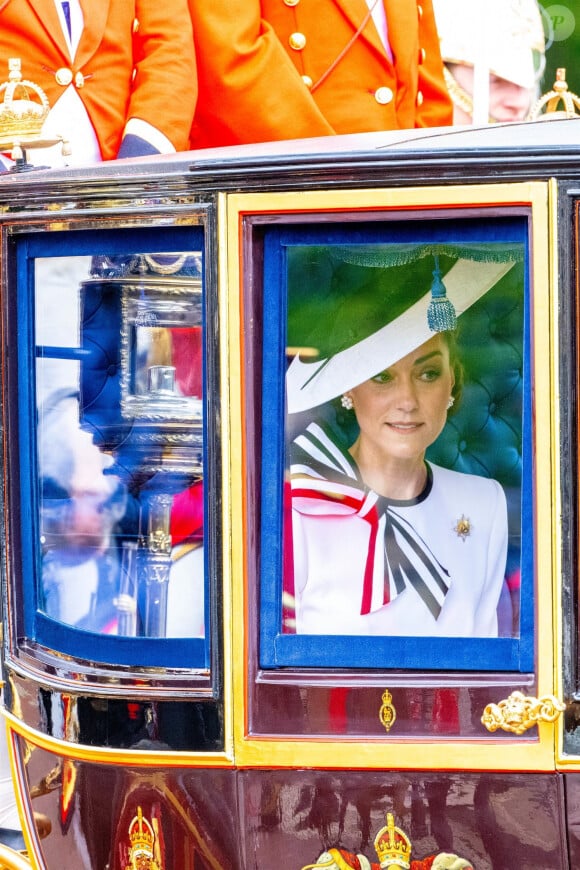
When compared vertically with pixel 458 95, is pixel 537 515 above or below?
below

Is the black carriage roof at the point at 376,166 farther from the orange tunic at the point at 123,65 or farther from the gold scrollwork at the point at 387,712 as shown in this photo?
the orange tunic at the point at 123,65

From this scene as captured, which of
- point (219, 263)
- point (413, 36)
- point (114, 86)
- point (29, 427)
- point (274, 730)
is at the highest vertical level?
point (413, 36)

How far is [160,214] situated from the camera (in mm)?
1971

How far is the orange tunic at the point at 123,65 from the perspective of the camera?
3234 mm

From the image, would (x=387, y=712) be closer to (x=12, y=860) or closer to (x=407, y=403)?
(x=407, y=403)

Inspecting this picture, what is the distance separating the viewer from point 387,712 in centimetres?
194

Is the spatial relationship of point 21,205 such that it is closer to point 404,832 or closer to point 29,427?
point 29,427

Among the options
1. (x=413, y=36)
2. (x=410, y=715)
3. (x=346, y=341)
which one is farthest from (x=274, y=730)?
(x=413, y=36)

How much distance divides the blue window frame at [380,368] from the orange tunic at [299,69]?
166 centimetres

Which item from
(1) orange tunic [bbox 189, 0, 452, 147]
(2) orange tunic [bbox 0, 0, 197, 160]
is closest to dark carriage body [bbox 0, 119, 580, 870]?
(2) orange tunic [bbox 0, 0, 197, 160]

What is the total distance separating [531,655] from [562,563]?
0.17 meters

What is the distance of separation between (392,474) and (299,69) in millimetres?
2052

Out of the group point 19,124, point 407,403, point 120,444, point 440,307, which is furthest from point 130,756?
point 19,124

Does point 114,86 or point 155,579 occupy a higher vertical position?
point 114,86
